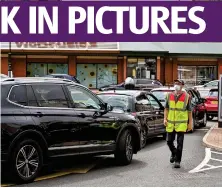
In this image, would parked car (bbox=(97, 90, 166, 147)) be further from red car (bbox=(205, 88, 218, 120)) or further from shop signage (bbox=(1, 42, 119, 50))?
shop signage (bbox=(1, 42, 119, 50))

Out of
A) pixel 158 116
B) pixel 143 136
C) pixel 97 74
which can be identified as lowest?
pixel 143 136

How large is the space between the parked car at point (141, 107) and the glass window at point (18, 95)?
148 inches

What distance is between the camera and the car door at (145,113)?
508 inches

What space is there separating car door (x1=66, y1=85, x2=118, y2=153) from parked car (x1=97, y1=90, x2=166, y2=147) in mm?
2013

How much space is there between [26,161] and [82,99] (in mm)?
2037

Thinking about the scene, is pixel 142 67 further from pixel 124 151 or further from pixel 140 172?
pixel 140 172

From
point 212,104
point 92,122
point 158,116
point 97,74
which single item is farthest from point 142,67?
point 92,122

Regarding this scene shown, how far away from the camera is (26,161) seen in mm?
8531

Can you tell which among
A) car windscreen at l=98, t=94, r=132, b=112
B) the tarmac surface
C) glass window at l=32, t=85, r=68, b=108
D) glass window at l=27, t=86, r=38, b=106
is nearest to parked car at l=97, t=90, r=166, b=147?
car windscreen at l=98, t=94, r=132, b=112

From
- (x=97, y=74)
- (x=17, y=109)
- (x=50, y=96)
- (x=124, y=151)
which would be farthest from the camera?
(x=97, y=74)

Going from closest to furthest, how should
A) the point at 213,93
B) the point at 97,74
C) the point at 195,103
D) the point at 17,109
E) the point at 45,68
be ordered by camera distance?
1. the point at 17,109
2. the point at 195,103
3. the point at 213,93
4. the point at 45,68
5. the point at 97,74

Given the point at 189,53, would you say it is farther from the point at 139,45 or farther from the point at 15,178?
the point at 15,178

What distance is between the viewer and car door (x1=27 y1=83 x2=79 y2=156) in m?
8.85

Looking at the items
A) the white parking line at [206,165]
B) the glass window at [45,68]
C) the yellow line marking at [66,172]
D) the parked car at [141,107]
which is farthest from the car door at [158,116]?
the glass window at [45,68]
